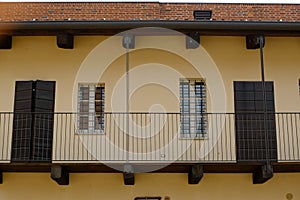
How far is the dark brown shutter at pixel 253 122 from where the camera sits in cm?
1351

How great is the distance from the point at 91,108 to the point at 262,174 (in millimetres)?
4452

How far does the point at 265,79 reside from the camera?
46.3 feet

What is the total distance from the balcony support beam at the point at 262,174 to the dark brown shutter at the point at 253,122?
0.42 metres

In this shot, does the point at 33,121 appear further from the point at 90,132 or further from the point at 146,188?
the point at 146,188

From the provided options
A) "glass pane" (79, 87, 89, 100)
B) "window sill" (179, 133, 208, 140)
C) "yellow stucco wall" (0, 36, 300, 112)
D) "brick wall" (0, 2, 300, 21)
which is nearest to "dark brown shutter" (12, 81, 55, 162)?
"yellow stucco wall" (0, 36, 300, 112)

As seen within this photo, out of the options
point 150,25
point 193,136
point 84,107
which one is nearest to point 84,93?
point 84,107

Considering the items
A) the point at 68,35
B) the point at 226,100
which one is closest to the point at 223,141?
the point at 226,100

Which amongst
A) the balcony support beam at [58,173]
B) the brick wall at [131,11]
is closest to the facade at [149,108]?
the balcony support beam at [58,173]

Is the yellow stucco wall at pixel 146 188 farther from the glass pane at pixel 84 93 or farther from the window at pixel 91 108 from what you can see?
the glass pane at pixel 84 93

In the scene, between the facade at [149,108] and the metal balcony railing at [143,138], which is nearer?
the facade at [149,108]

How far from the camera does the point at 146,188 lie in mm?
13500

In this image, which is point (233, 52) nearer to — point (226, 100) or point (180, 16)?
point (226, 100)

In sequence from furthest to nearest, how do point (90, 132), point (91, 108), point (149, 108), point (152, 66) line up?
point (152, 66) → point (91, 108) → point (149, 108) → point (90, 132)

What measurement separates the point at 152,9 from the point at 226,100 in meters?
4.46
